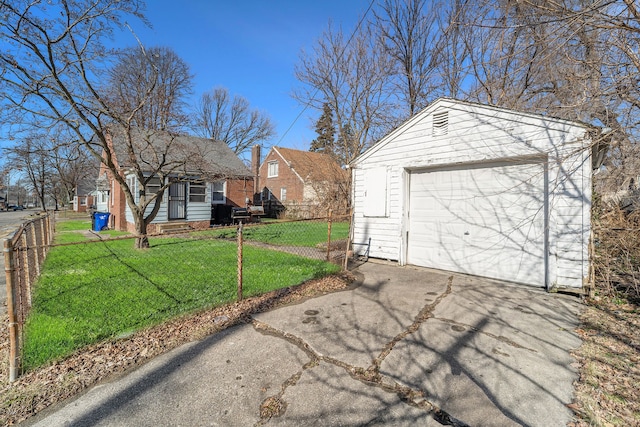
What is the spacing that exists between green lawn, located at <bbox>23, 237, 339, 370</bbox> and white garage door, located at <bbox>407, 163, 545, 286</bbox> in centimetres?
232

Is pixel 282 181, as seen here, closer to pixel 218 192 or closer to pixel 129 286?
pixel 218 192

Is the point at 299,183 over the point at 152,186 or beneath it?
over

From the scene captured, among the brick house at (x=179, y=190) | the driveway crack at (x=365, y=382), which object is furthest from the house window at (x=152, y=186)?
the driveway crack at (x=365, y=382)

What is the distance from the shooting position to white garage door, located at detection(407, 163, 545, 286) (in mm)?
5348

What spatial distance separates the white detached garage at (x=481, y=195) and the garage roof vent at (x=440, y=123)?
2cm

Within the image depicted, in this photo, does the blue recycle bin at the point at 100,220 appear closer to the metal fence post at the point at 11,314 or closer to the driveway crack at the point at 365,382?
the metal fence post at the point at 11,314

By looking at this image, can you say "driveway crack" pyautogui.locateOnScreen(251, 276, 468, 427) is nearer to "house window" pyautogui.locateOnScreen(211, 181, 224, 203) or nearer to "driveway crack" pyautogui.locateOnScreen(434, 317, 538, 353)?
"driveway crack" pyautogui.locateOnScreen(434, 317, 538, 353)

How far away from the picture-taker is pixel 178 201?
14.3 meters

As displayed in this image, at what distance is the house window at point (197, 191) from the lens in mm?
14688

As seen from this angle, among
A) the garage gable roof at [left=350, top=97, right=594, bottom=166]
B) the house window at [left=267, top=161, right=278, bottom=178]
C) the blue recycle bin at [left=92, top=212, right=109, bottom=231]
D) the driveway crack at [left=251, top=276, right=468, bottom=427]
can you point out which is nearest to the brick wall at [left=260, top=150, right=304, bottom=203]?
the house window at [left=267, top=161, right=278, bottom=178]

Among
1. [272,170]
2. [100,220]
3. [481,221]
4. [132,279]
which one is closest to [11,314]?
[132,279]

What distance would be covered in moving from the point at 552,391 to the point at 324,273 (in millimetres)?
4038

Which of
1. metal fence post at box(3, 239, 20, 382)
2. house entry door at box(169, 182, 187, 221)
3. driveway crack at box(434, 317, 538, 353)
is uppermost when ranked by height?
house entry door at box(169, 182, 187, 221)

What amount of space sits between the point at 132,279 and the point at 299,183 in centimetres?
2187
